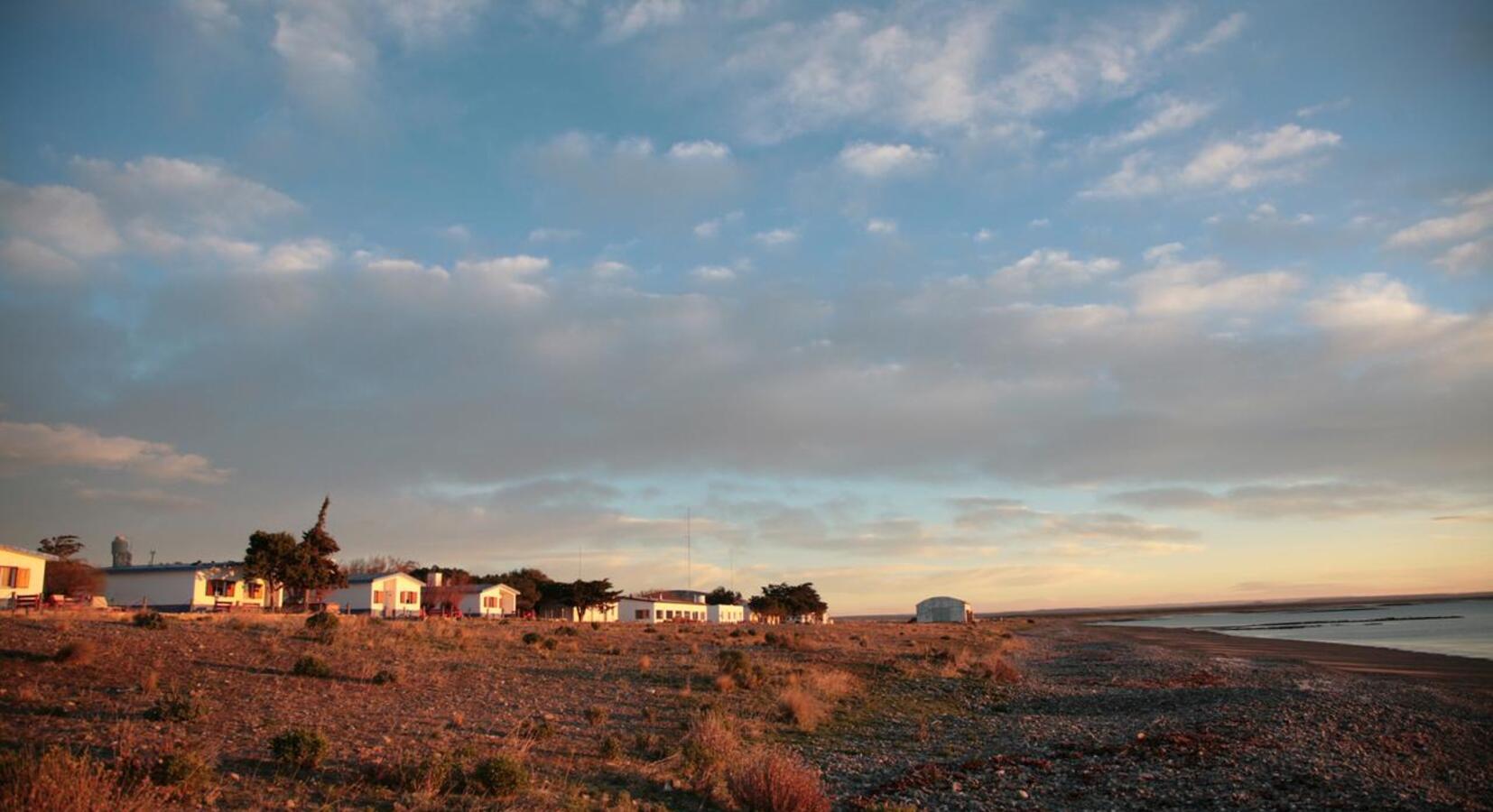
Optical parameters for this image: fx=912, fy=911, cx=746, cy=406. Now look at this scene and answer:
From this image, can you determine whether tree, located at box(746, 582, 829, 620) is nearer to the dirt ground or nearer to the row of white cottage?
the row of white cottage

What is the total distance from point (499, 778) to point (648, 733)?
6584 mm

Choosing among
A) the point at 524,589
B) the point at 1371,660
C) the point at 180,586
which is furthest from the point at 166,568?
the point at 1371,660

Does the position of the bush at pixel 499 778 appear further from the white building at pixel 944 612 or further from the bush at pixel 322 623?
the white building at pixel 944 612

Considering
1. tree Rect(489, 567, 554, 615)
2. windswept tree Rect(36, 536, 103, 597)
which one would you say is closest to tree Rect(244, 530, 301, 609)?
windswept tree Rect(36, 536, 103, 597)

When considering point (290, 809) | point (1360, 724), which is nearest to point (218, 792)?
point (290, 809)

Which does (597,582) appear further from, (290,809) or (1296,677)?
(290,809)

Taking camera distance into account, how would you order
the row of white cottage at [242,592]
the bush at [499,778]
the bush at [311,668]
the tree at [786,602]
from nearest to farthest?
1. the bush at [499,778]
2. the bush at [311,668]
3. the row of white cottage at [242,592]
4. the tree at [786,602]

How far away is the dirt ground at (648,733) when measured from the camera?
12.5 meters

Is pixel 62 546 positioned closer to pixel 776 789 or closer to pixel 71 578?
pixel 71 578

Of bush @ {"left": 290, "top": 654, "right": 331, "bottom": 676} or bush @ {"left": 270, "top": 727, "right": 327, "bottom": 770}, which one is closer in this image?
bush @ {"left": 270, "top": 727, "right": 327, "bottom": 770}

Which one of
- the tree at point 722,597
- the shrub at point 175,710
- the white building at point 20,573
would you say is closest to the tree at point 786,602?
the tree at point 722,597

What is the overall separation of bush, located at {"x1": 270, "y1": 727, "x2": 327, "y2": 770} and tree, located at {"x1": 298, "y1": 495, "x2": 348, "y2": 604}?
48704 millimetres

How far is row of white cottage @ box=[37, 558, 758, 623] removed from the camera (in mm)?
60656

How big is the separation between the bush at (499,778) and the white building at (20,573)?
47.7m
